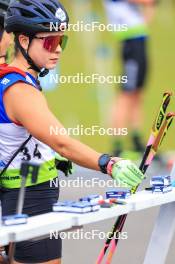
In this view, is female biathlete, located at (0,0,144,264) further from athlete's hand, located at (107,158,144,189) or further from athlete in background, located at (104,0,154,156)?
athlete in background, located at (104,0,154,156)

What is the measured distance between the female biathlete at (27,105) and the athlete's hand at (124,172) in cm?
27

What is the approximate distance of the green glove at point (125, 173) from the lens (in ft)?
12.7

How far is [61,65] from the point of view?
12555 mm

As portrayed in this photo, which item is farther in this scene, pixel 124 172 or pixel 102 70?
pixel 102 70

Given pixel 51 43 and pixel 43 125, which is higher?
pixel 51 43

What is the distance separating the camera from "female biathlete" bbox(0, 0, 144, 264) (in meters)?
4.05

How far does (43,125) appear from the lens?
397 centimetres

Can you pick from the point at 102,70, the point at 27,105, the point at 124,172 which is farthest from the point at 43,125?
the point at 102,70

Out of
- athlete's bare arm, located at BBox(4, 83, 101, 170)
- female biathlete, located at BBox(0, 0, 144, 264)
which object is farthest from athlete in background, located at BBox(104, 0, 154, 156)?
athlete's bare arm, located at BBox(4, 83, 101, 170)

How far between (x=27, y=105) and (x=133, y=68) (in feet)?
25.9

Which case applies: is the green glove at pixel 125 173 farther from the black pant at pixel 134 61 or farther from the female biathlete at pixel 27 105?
the black pant at pixel 134 61

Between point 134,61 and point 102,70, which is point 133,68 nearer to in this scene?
point 134,61

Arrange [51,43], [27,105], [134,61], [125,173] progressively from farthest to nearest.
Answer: [134,61], [51,43], [27,105], [125,173]

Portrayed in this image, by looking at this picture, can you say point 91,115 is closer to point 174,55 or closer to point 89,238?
point 174,55
